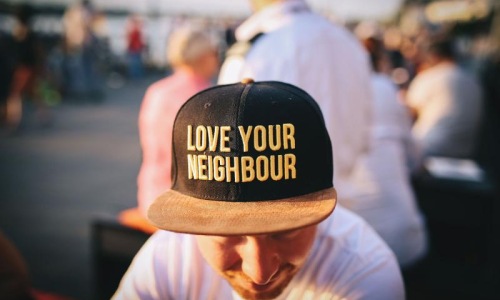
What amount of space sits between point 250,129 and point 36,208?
4.42 m

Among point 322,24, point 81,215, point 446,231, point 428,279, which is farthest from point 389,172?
point 81,215

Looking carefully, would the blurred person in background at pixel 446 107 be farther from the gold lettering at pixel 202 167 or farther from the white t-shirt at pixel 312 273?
the gold lettering at pixel 202 167

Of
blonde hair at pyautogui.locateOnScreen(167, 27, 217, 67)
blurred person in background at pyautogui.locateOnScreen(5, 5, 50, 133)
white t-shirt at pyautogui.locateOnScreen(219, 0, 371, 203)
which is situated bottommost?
white t-shirt at pyautogui.locateOnScreen(219, 0, 371, 203)

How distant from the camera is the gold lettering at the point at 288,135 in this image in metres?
0.97

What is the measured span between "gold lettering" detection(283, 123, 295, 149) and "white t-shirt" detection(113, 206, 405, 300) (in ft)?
1.30

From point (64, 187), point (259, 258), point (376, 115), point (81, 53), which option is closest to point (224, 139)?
point (259, 258)

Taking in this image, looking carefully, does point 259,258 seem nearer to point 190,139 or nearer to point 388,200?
point 190,139

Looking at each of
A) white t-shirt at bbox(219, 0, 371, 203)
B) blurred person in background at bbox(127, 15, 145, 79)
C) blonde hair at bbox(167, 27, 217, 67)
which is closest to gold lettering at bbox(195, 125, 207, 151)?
white t-shirt at bbox(219, 0, 371, 203)

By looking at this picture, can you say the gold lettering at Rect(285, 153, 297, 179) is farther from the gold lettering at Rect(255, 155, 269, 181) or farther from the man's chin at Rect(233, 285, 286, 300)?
the man's chin at Rect(233, 285, 286, 300)

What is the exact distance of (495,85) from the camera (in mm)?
10922

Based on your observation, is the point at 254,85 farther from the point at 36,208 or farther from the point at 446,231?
the point at 36,208

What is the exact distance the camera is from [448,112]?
4.07m

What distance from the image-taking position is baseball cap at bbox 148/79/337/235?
0.95 meters

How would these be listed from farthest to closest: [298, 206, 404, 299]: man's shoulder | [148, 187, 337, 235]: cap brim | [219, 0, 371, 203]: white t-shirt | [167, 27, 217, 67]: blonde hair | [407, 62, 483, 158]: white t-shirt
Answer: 1. [407, 62, 483, 158]: white t-shirt
2. [167, 27, 217, 67]: blonde hair
3. [219, 0, 371, 203]: white t-shirt
4. [298, 206, 404, 299]: man's shoulder
5. [148, 187, 337, 235]: cap brim
